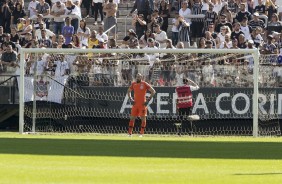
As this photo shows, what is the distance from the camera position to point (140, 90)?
3234 centimetres

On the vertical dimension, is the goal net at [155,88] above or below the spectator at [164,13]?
below

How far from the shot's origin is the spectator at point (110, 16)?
3881cm

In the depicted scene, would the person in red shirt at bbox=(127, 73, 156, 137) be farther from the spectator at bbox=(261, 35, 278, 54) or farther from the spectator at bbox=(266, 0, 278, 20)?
the spectator at bbox=(266, 0, 278, 20)

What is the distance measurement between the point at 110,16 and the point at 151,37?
3.25 meters

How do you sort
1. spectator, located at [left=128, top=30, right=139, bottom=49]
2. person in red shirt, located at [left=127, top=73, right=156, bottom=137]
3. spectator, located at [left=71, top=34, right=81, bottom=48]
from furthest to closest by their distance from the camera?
spectator, located at [left=71, top=34, right=81, bottom=48] < spectator, located at [left=128, top=30, right=139, bottom=49] < person in red shirt, located at [left=127, top=73, right=156, bottom=137]

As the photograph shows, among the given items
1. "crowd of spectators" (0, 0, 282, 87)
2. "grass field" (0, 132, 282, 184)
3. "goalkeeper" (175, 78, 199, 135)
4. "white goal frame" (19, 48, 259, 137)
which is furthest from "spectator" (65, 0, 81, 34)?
"grass field" (0, 132, 282, 184)

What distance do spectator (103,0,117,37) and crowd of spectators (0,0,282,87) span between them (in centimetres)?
4

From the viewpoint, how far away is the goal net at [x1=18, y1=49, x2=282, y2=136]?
3275 cm

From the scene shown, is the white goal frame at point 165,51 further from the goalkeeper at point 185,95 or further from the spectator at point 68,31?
the spectator at point 68,31

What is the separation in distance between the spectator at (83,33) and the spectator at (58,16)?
147 centimetres

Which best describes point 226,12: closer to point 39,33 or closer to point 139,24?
point 139,24

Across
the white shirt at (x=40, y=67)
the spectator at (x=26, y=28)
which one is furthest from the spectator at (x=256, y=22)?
the spectator at (x=26, y=28)

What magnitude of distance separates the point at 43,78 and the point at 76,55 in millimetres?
1397

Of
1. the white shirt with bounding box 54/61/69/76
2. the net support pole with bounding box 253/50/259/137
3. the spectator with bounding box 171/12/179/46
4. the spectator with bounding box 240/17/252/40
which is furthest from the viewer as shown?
the spectator with bounding box 171/12/179/46
